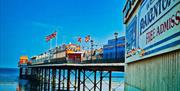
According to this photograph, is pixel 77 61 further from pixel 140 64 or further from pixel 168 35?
pixel 168 35

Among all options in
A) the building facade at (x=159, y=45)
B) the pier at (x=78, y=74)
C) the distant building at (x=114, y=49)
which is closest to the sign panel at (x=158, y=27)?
the building facade at (x=159, y=45)

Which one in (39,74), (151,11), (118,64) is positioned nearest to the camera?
(151,11)

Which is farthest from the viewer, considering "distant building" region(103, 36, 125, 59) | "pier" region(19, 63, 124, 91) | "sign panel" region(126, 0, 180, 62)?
"distant building" region(103, 36, 125, 59)

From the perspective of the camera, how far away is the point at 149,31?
14.2 meters

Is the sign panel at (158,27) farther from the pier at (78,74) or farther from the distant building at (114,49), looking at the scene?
the distant building at (114,49)

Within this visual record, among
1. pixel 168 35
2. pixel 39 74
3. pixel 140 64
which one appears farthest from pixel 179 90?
pixel 39 74

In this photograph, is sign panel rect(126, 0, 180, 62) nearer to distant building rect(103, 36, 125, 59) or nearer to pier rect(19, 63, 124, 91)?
pier rect(19, 63, 124, 91)

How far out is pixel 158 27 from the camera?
12.5 meters

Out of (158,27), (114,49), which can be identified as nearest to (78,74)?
(114,49)

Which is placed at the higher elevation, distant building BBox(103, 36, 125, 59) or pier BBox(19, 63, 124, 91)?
distant building BBox(103, 36, 125, 59)

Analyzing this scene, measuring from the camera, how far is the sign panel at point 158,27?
10500mm

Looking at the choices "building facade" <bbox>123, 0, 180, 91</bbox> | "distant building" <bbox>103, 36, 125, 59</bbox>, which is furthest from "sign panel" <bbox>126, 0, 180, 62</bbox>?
"distant building" <bbox>103, 36, 125, 59</bbox>

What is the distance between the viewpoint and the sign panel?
413 inches

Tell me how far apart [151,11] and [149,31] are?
86 cm
